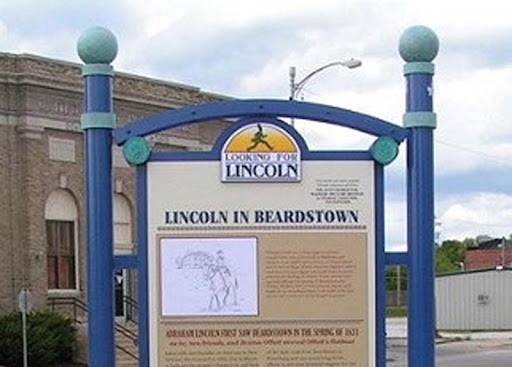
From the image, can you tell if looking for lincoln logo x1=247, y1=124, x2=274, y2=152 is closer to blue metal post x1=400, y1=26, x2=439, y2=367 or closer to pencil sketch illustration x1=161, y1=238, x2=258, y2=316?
pencil sketch illustration x1=161, y1=238, x2=258, y2=316

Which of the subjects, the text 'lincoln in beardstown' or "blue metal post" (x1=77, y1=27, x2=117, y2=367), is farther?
"blue metal post" (x1=77, y1=27, x2=117, y2=367)

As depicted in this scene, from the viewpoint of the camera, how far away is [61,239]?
108 feet

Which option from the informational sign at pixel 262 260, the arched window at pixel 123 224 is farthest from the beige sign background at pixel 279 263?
the arched window at pixel 123 224

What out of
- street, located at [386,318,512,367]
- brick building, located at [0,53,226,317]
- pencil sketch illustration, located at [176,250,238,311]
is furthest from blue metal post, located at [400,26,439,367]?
brick building, located at [0,53,226,317]

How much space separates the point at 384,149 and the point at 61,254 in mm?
25940

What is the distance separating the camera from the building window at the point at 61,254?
32531 millimetres

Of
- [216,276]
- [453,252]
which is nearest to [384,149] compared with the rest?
Result: [216,276]

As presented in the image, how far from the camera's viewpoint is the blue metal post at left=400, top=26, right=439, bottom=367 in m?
7.90

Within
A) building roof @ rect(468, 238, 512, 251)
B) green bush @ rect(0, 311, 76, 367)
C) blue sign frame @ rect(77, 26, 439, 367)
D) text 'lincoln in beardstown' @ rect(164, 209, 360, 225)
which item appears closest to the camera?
text 'lincoln in beardstown' @ rect(164, 209, 360, 225)

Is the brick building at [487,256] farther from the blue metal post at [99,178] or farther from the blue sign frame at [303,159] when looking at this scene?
the blue metal post at [99,178]

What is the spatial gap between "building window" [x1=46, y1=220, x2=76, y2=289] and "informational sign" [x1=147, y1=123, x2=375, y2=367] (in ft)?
82.3

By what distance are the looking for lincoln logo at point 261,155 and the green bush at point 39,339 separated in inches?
832

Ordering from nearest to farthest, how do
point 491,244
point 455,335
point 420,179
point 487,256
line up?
point 420,179, point 455,335, point 487,256, point 491,244

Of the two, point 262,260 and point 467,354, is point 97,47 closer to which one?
point 262,260
